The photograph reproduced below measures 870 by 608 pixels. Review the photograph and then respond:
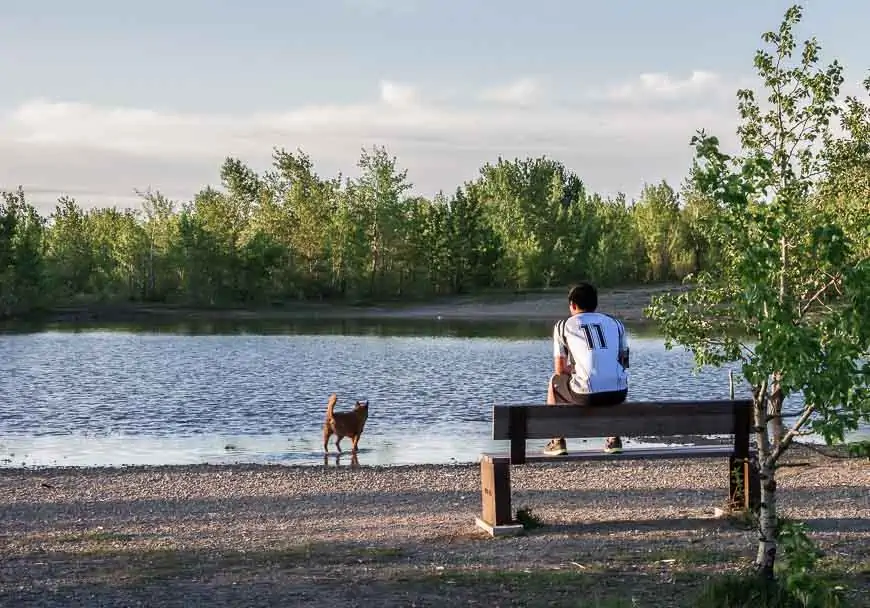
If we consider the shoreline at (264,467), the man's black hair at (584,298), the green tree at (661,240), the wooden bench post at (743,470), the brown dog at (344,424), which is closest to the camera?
the wooden bench post at (743,470)

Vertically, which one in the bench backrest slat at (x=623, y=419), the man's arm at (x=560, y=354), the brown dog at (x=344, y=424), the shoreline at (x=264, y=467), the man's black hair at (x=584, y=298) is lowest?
the shoreline at (x=264, y=467)

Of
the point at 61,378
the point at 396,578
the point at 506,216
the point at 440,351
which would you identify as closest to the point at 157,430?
the point at 61,378

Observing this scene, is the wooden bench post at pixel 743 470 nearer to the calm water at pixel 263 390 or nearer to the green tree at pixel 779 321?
the green tree at pixel 779 321

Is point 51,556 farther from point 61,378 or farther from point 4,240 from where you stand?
point 4,240

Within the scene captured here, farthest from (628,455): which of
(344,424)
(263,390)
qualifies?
(263,390)

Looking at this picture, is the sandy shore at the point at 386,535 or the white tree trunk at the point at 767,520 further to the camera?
the sandy shore at the point at 386,535

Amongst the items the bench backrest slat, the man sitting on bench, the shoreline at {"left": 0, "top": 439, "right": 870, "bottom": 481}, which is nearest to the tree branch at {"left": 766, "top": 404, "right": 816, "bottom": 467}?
the bench backrest slat

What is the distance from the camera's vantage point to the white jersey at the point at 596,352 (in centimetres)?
882

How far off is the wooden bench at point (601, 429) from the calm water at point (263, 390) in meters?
7.12

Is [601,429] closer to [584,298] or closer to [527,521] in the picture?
[527,521]

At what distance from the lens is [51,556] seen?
26.6 ft

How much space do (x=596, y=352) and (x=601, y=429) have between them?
2.03 feet

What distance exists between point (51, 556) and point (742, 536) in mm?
5210

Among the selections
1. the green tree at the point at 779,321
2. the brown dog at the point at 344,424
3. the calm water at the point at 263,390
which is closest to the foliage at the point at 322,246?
the calm water at the point at 263,390
